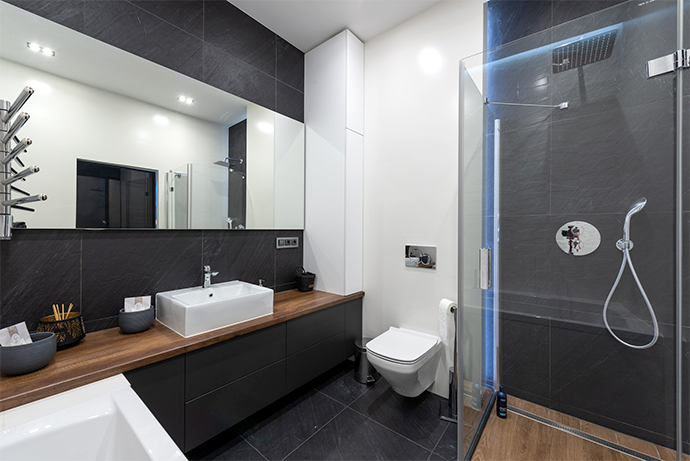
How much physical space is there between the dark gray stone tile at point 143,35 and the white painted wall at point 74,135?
0.30 meters

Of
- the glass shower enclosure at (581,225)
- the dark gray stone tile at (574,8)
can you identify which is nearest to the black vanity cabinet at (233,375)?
the glass shower enclosure at (581,225)

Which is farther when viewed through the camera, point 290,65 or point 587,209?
point 290,65

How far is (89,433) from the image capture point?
Answer: 81 centimetres

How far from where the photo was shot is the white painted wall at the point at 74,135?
137 cm

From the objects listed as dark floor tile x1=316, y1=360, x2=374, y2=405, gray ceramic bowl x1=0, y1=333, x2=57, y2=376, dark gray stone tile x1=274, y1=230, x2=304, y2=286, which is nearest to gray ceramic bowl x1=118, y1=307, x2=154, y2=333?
gray ceramic bowl x1=0, y1=333, x2=57, y2=376

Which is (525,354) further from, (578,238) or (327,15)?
(327,15)

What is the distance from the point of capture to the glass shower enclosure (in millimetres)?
1392

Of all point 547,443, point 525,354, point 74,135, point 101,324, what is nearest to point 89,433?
point 101,324

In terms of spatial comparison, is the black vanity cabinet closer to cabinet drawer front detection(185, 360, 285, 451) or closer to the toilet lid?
cabinet drawer front detection(185, 360, 285, 451)

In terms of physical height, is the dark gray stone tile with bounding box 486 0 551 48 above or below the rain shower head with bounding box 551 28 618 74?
above

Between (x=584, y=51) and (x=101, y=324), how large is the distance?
3.01 m

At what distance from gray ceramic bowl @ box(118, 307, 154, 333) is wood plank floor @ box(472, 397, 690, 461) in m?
1.89

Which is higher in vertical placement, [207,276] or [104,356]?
[207,276]

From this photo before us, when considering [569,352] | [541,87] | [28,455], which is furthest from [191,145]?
[569,352]
